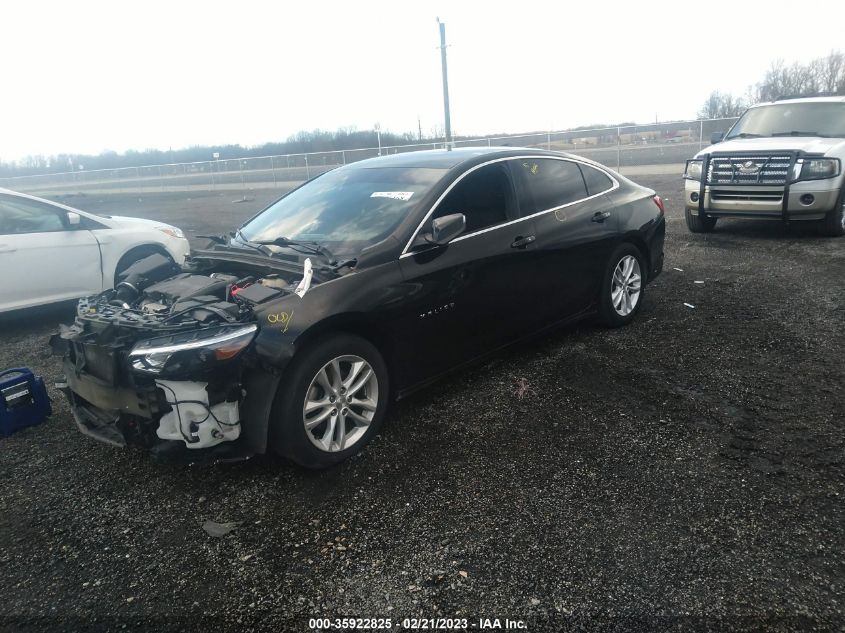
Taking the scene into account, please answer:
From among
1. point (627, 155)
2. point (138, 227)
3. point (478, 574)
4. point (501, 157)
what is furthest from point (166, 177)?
point (478, 574)

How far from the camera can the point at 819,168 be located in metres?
8.52

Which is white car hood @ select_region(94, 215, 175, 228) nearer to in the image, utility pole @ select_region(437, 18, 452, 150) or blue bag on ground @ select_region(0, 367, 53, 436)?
blue bag on ground @ select_region(0, 367, 53, 436)

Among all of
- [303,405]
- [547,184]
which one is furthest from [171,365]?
[547,184]

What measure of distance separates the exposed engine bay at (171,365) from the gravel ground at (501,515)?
403 millimetres

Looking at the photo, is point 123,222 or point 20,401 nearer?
point 20,401

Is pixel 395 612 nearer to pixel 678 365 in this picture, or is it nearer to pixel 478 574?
pixel 478 574

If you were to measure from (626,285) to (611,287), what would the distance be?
0.30 meters

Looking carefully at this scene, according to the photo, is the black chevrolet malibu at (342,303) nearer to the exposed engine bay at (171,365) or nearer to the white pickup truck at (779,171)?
the exposed engine bay at (171,365)

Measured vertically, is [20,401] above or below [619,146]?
below

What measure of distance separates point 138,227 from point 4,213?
1355mm

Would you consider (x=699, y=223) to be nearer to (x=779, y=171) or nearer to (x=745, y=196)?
(x=745, y=196)

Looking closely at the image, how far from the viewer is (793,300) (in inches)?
247

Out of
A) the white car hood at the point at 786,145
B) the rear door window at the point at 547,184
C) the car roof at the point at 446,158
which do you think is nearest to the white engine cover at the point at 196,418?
the car roof at the point at 446,158

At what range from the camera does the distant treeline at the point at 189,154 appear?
46094mm
